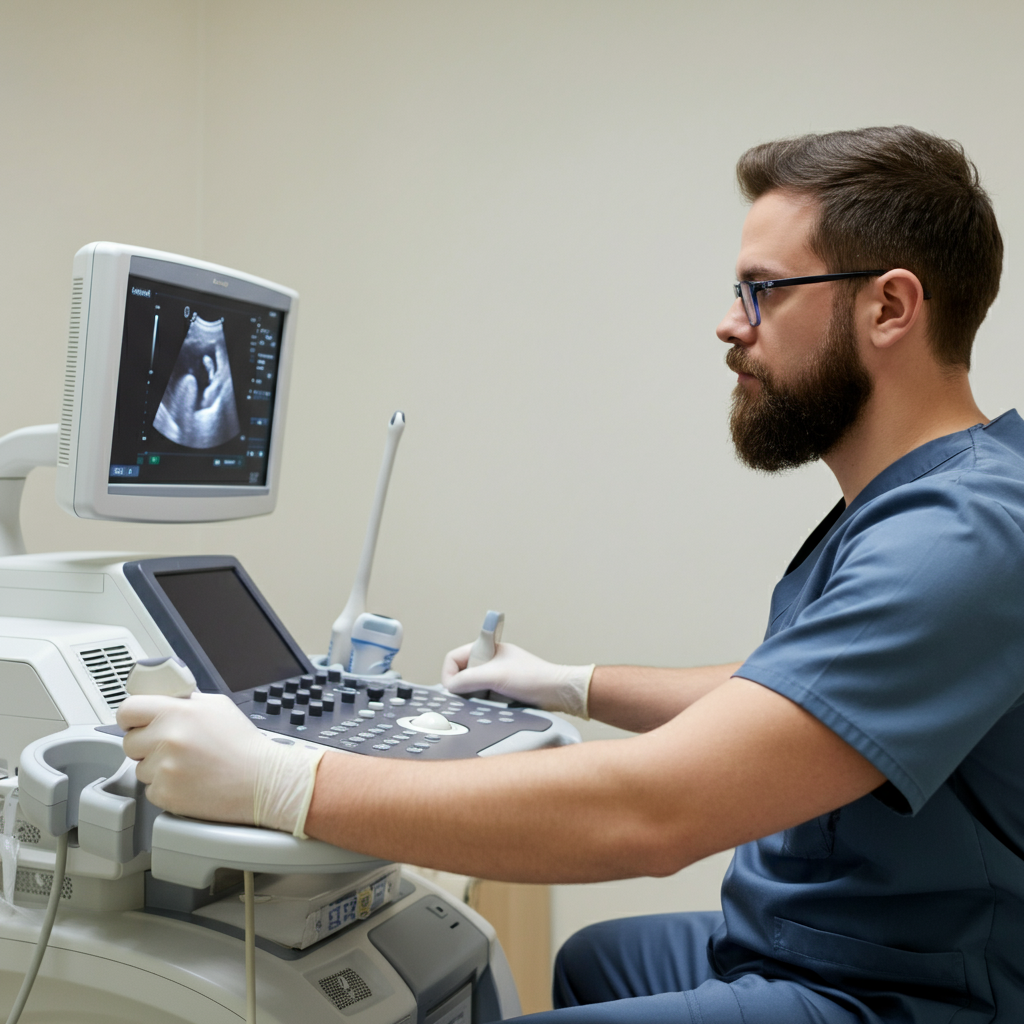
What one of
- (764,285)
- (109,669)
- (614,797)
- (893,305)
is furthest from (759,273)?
(109,669)

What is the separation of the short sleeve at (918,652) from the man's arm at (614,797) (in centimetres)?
3

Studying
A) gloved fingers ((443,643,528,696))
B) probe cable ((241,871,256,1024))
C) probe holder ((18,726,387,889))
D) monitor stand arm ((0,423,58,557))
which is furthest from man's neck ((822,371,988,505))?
monitor stand arm ((0,423,58,557))

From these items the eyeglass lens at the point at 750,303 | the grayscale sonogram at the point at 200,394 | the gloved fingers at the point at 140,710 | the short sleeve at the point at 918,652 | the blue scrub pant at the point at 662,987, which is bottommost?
the blue scrub pant at the point at 662,987

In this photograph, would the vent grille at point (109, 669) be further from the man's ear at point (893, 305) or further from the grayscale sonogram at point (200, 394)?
the man's ear at point (893, 305)

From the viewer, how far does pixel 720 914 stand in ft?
4.67

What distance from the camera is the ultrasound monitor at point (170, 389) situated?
1.18m

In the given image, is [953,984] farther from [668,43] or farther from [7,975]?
[668,43]

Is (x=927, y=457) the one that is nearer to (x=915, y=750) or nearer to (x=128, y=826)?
(x=915, y=750)

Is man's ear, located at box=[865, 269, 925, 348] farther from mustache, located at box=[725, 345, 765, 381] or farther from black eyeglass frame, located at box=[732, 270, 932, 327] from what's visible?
mustache, located at box=[725, 345, 765, 381]

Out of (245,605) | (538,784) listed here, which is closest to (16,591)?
(245,605)

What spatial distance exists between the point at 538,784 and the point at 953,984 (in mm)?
457

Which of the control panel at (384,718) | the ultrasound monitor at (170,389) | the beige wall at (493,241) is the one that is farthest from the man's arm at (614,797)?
the beige wall at (493,241)

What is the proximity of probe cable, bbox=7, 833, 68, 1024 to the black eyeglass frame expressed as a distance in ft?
3.12

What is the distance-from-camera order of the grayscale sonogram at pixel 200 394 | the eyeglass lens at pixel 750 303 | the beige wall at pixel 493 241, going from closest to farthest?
the eyeglass lens at pixel 750 303, the grayscale sonogram at pixel 200 394, the beige wall at pixel 493 241
